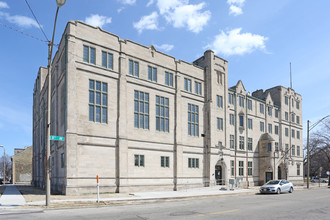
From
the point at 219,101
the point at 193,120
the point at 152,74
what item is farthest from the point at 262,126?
the point at 152,74

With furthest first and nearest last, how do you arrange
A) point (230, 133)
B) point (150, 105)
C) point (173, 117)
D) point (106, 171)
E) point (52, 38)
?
point (230, 133) → point (173, 117) → point (150, 105) → point (106, 171) → point (52, 38)

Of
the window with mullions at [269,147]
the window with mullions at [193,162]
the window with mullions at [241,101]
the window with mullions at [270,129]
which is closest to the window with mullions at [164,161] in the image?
the window with mullions at [193,162]

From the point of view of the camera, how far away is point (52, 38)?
53.4 feet

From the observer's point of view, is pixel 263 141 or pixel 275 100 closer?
pixel 263 141

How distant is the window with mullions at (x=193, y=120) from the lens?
110ft

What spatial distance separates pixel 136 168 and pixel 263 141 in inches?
→ 1004

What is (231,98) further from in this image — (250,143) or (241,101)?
(250,143)

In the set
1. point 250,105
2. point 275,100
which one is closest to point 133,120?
point 250,105

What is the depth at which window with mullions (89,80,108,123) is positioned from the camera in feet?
82.8

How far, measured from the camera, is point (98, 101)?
2572cm

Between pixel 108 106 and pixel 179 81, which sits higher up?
pixel 179 81

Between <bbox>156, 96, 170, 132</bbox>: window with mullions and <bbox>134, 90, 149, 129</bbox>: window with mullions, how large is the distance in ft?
4.82

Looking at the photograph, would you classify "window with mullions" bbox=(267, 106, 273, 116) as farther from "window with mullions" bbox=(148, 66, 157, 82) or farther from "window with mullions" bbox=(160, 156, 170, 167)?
"window with mullions" bbox=(148, 66, 157, 82)

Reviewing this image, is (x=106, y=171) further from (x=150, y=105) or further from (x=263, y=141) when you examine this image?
(x=263, y=141)
